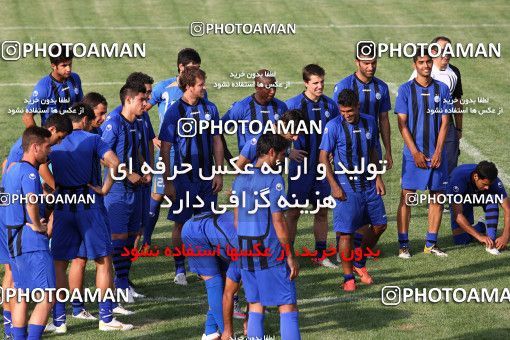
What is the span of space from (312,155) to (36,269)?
199 inches

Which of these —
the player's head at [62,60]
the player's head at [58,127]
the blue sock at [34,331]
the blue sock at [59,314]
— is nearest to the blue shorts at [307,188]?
the player's head at [62,60]

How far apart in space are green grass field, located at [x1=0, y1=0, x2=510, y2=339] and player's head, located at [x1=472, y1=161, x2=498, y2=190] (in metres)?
0.93

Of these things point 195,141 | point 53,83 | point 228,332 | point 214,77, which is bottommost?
point 228,332

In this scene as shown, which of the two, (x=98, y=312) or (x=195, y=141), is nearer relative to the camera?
(x=98, y=312)

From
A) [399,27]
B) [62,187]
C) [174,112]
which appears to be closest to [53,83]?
[174,112]

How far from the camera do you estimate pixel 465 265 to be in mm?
15461

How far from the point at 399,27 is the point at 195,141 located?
56.7ft

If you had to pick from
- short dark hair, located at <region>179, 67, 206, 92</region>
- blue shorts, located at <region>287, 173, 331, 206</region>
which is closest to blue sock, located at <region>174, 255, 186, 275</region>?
blue shorts, located at <region>287, 173, 331, 206</region>

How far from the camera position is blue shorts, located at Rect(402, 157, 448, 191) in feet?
52.8

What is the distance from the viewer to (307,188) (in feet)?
51.9

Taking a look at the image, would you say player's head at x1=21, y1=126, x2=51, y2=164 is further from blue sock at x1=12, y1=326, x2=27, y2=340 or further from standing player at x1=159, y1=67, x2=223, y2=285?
standing player at x1=159, y1=67, x2=223, y2=285

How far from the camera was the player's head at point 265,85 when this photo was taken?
1491 centimetres

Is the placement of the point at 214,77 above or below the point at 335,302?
above

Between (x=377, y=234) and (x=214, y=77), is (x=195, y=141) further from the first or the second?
(x=214, y=77)
